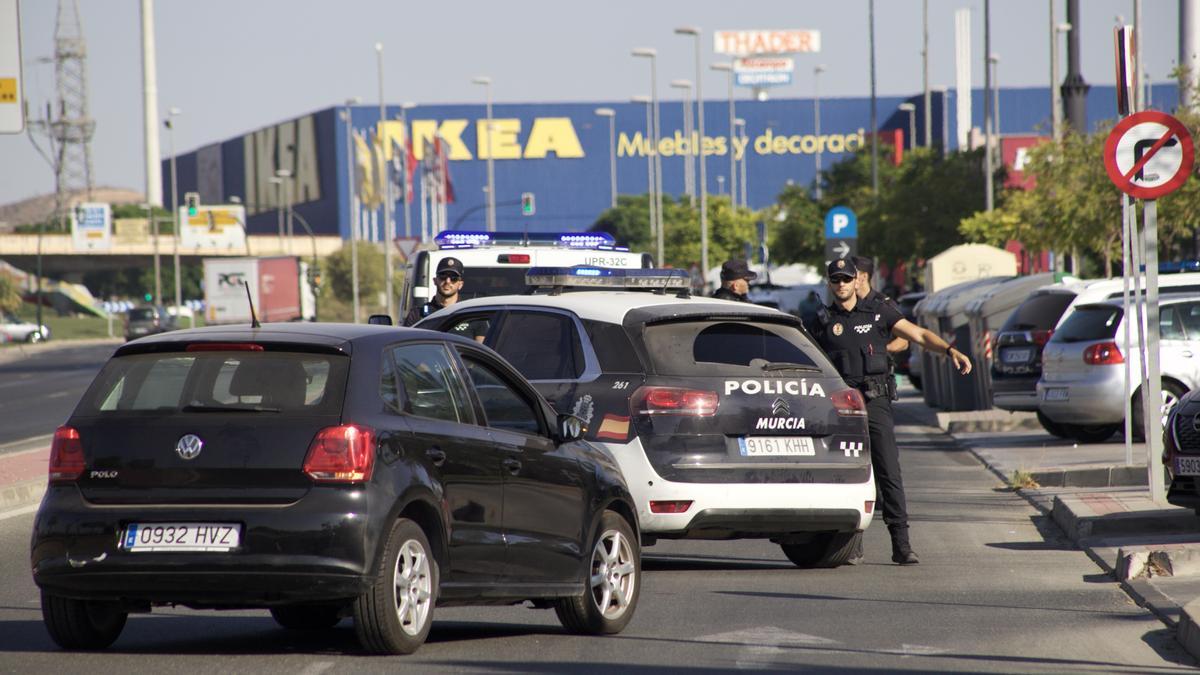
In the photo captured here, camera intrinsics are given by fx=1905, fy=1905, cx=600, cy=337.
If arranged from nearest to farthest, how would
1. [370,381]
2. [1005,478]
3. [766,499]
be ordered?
[370,381]
[766,499]
[1005,478]

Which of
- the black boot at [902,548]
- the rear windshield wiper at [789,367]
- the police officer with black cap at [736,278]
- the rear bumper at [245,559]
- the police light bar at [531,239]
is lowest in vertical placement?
the black boot at [902,548]

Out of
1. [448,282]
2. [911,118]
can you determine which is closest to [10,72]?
[448,282]

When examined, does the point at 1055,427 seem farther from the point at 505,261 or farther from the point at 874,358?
the point at 874,358

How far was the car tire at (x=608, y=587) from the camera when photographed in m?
8.51

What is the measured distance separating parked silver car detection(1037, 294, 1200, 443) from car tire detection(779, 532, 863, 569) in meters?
8.73

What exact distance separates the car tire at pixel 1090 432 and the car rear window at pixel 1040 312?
1.38 meters

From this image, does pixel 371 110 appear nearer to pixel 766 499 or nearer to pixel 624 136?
pixel 624 136

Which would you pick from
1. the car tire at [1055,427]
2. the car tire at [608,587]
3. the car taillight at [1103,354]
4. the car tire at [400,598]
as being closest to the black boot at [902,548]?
the car tire at [608,587]

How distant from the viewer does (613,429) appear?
10.4m

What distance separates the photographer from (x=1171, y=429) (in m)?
11.6

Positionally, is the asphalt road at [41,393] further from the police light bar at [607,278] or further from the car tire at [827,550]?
the car tire at [827,550]

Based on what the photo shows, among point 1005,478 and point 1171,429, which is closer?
point 1171,429

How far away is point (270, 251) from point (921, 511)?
12103cm

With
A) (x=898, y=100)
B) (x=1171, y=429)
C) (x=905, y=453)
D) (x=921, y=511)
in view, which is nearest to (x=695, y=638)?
(x=1171, y=429)
